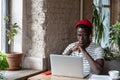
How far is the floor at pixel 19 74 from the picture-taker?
2.74 meters

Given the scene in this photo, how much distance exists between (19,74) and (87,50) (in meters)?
0.85

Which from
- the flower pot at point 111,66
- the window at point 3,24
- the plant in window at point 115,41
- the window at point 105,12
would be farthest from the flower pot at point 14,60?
the window at point 105,12

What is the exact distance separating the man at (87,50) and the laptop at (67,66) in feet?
0.94

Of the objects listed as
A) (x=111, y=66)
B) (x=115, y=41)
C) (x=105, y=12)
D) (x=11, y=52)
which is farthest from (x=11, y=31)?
(x=105, y=12)

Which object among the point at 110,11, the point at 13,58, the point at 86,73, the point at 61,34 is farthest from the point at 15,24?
the point at 110,11

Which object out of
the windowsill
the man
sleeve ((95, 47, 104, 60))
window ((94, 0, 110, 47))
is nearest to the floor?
the windowsill

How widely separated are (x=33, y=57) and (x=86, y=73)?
2.32 ft

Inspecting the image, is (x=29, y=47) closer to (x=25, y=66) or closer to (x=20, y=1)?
(x=25, y=66)

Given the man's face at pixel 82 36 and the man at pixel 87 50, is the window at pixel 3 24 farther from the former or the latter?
the man's face at pixel 82 36

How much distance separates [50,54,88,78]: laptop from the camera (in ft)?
8.66

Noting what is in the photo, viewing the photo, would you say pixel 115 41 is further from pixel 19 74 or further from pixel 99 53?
pixel 19 74

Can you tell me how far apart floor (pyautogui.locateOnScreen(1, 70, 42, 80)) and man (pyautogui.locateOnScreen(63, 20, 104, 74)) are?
511 millimetres

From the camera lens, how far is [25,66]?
327cm

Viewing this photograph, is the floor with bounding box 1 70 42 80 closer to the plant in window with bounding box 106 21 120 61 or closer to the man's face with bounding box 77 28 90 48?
the man's face with bounding box 77 28 90 48
